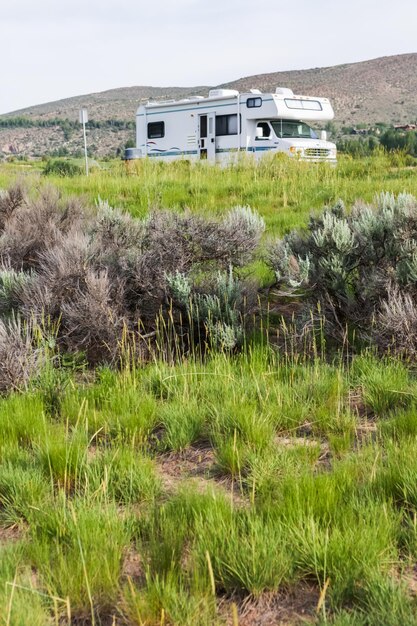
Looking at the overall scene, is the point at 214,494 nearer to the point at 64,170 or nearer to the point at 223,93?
the point at 64,170

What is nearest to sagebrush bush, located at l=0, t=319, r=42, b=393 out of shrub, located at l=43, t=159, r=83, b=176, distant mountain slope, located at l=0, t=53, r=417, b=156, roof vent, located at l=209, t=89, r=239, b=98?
shrub, located at l=43, t=159, r=83, b=176

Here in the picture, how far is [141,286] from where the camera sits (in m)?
4.84

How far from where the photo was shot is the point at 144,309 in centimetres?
493

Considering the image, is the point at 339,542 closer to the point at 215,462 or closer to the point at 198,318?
the point at 215,462

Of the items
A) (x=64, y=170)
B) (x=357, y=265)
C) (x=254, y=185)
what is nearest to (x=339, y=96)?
(x=64, y=170)

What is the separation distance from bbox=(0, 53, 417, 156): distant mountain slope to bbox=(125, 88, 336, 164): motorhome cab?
66.7 metres

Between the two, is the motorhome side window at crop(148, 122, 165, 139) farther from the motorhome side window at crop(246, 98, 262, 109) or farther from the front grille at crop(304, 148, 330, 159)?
the front grille at crop(304, 148, 330, 159)

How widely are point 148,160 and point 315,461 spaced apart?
11.6 meters

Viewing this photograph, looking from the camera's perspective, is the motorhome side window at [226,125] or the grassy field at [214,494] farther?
the motorhome side window at [226,125]

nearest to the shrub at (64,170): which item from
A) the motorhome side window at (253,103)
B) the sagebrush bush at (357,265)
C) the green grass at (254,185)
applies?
the green grass at (254,185)

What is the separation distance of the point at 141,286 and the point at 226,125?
1901 cm

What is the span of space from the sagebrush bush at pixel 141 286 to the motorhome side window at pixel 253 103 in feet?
55.8

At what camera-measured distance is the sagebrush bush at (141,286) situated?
14.9 ft

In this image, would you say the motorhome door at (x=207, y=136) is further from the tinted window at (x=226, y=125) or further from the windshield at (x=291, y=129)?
the windshield at (x=291, y=129)
